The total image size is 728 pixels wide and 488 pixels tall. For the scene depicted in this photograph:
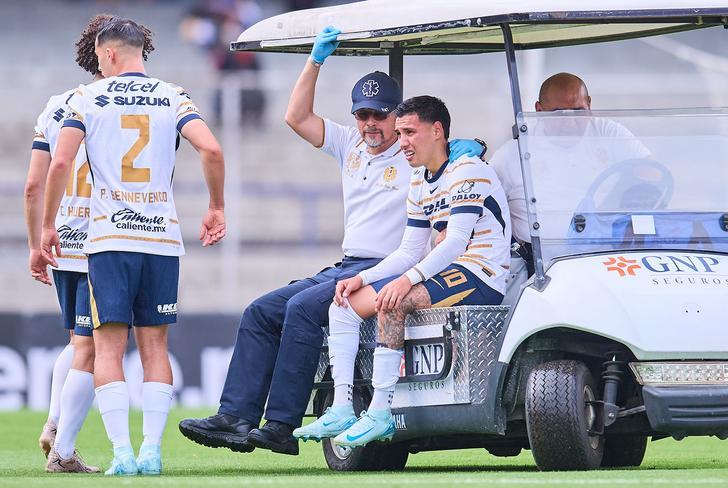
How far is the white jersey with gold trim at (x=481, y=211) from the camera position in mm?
6930

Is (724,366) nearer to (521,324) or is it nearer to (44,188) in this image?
(521,324)

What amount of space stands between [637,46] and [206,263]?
951 centimetres

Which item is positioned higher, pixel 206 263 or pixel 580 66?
pixel 580 66

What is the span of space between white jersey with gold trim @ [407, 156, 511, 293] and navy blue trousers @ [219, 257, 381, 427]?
0.68m

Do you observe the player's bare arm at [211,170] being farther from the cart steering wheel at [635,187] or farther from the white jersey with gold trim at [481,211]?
the cart steering wheel at [635,187]

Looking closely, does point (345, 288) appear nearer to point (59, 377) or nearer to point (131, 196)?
point (131, 196)

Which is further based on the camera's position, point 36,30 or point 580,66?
point 36,30

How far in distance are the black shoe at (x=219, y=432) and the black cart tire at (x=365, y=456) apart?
1.78ft

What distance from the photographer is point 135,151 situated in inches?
275

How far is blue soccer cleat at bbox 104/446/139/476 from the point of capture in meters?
6.78

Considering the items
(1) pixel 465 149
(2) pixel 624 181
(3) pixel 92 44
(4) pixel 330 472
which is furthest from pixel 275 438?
(3) pixel 92 44

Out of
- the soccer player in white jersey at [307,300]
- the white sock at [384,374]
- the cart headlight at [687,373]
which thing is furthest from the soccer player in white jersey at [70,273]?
the cart headlight at [687,373]

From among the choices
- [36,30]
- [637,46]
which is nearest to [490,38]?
[637,46]

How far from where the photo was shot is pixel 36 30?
81.7 feet
